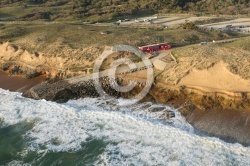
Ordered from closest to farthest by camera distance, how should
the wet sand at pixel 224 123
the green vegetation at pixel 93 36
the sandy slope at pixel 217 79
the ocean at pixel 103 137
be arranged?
the ocean at pixel 103 137 → the wet sand at pixel 224 123 → the sandy slope at pixel 217 79 → the green vegetation at pixel 93 36

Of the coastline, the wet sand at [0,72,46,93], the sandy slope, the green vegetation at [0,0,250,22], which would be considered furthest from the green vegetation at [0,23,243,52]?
the green vegetation at [0,0,250,22]

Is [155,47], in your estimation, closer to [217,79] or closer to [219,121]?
[217,79]

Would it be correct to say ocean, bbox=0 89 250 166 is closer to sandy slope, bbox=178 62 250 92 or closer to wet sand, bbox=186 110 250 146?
wet sand, bbox=186 110 250 146

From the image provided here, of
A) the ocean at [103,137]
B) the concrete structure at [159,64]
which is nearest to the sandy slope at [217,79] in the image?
the concrete structure at [159,64]

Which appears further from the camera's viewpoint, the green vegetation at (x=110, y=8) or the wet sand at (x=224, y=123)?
the green vegetation at (x=110, y=8)

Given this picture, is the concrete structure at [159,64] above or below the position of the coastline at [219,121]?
above

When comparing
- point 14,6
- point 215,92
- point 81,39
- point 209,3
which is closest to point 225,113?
point 215,92

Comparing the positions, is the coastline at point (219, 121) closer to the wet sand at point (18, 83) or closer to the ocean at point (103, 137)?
the ocean at point (103, 137)
